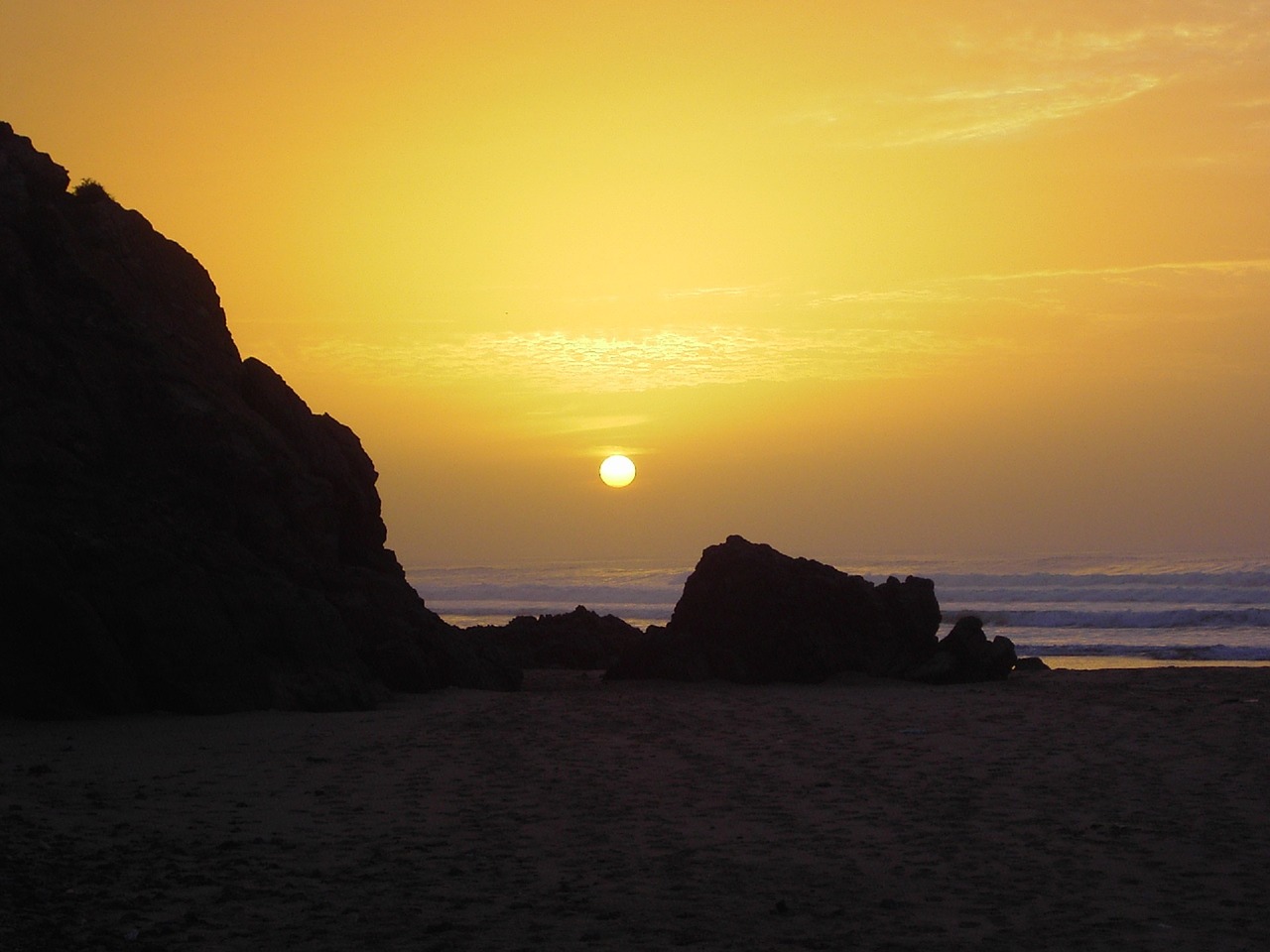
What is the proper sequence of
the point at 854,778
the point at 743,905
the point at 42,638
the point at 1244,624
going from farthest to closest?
the point at 1244,624 → the point at 42,638 → the point at 854,778 → the point at 743,905

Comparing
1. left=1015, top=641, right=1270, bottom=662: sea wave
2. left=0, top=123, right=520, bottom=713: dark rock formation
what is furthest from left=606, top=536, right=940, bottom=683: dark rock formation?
left=1015, top=641, right=1270, bottom=662: sea wave

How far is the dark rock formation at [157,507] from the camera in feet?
47.7

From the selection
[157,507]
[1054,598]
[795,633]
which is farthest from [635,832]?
[1054,598]

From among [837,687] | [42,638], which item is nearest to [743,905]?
[42,638]

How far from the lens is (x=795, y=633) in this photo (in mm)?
21891

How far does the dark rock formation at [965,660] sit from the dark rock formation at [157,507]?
7728mm

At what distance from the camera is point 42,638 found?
14258 mm

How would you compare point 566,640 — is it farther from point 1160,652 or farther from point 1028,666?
point 1160,652

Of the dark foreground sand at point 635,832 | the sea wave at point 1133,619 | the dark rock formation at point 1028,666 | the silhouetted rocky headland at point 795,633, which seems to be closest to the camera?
the dark foreground sand at point 635,832

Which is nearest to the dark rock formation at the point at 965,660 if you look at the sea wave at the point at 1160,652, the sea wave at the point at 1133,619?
the sea wave at the point at 1160,652

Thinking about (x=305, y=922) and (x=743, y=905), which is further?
(x=743, y=905)

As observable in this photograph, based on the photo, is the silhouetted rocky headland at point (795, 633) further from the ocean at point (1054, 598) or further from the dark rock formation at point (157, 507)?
the ocean at point (1054, 598)

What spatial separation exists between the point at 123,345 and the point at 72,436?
1698 mm

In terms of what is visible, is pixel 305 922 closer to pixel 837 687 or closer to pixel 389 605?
pixel 389 605
